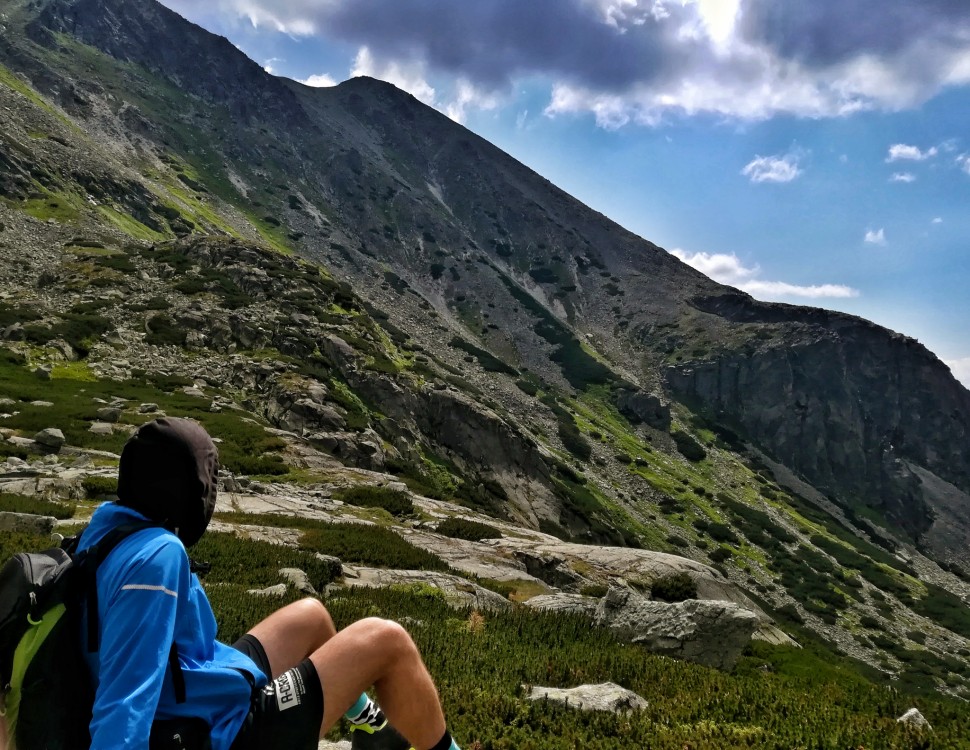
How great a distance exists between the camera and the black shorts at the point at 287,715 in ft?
9.33

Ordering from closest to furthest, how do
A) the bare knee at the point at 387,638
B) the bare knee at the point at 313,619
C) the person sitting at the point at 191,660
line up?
1. the person sitting at the point at 191,660
2. the bare knee at the point at 387,638
3. the bare knee at the point at 313,619

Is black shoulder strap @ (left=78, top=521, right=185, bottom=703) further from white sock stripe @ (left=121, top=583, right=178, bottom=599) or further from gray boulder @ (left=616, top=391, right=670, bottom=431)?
gray boulder @ (left=616, top=391, right=670, bottom=431)

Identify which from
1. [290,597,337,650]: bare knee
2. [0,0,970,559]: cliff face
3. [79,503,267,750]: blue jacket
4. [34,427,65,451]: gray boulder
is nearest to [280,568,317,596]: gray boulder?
[290,597,337,650]: bare knee

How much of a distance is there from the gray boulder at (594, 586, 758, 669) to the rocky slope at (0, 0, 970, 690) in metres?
8.45

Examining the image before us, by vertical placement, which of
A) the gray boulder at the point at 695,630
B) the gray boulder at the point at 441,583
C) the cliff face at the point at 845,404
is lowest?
the gray boulder at the point at 441,583

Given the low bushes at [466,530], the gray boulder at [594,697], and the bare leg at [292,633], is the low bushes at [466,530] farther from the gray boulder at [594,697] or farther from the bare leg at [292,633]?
the bare leg at [292,633]

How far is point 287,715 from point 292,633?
39.2 inches

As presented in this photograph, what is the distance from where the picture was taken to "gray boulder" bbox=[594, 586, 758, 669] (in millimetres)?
10266

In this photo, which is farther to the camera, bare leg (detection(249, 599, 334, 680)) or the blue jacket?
bare leg (detection(249, 599, 334, 680))

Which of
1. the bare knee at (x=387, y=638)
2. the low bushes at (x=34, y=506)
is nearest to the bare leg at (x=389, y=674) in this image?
the bare knee at (x=387, y=638)

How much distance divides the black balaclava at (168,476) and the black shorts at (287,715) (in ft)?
3.05

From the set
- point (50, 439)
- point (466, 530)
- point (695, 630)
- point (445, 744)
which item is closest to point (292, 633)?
point (445, 744)

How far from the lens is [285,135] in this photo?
12506cm

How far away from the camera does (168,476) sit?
2861 mm
